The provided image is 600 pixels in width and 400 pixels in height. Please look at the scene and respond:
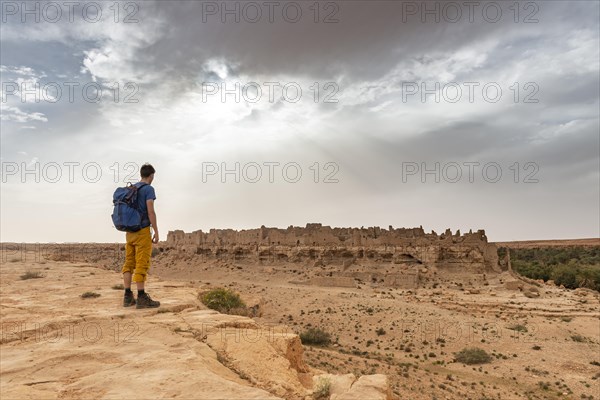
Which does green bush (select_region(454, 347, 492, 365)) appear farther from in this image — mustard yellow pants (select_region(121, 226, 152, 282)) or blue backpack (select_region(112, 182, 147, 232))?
blue backpack (select_region(112, 182, 147, 232))

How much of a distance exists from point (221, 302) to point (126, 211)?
4266 mm

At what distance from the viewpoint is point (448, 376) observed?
41.1 ft

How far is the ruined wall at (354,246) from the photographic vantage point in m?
32.1

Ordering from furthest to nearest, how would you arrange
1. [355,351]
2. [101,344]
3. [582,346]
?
[582,346] → [355,351] → [101,344]

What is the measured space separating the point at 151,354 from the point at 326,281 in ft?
95.6

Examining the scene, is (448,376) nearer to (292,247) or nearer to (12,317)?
(12,317)

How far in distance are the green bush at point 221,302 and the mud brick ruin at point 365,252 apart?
72.9 ft

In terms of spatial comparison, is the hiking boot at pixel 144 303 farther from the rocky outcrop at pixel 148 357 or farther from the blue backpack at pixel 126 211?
the blue backpack at pixel 126 211

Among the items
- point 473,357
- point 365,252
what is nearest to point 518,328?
point 473,357

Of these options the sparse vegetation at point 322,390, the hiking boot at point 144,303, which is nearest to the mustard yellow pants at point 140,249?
the hiking boot at point 144,303

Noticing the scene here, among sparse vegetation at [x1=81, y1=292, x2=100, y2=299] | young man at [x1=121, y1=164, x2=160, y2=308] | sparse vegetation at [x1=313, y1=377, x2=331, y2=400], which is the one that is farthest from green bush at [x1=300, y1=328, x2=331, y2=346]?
sparse vegetation at [x1=313, y1=377, x2=331, y2=400]

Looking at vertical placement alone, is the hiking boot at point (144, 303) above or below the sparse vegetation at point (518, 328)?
above

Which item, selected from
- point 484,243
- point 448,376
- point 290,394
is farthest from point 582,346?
point 290,394

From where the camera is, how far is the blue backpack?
17.7 ft
